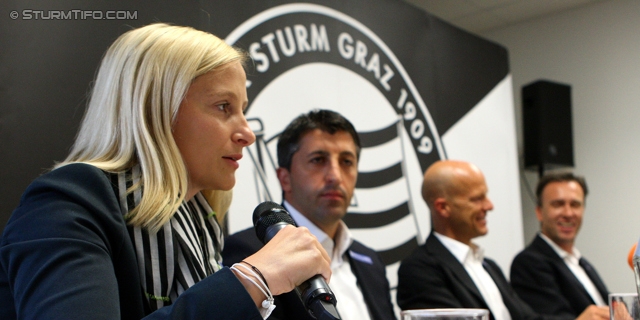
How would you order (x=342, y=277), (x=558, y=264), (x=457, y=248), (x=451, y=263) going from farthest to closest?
(x=558, y=264)
(x=457, y=248)
(x=451, y=263)
(x=342, y=277)

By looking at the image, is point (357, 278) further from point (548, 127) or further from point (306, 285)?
point (548, 127)

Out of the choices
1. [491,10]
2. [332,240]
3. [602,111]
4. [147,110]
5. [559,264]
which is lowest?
[559,264]

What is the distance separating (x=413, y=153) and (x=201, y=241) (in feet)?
8.25

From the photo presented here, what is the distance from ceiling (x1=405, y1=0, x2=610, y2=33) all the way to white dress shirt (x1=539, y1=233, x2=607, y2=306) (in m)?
2.37

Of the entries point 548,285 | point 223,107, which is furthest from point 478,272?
point 223,107

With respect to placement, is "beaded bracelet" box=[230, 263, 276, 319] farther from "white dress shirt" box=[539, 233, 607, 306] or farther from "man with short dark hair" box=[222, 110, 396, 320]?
"white dress shirt" box=[539, 233, 607, 306]

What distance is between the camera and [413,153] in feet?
12.3

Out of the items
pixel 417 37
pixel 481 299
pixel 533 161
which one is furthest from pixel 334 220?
Answer: pixel 533 161

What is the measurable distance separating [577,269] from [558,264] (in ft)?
1.15

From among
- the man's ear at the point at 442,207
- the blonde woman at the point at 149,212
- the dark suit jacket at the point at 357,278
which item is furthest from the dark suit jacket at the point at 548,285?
the blonde woman at the point at 149,212

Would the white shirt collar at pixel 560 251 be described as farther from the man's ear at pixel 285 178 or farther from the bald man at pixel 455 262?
the man's ear at pixel 285 178

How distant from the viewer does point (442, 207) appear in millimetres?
3084

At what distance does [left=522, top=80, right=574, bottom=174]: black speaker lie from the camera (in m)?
5.39

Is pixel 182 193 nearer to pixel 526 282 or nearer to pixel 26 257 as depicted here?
pixel 26 257
